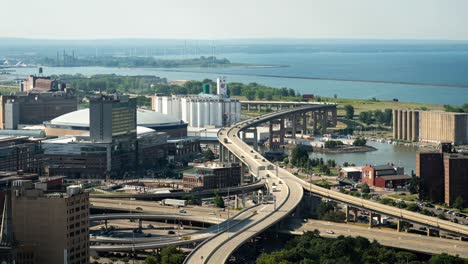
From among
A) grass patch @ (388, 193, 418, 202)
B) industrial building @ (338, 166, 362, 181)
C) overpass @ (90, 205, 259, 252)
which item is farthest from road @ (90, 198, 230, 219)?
industrial building @ (338, 166, 362, 181)

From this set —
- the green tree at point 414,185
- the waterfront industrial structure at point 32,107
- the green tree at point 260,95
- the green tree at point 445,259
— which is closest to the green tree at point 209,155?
the waterfront industrial structure at point 32,107

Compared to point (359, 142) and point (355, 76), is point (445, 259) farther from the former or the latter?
point (355, 76)

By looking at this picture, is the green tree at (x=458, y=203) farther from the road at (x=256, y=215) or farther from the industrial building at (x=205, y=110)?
the industrial building at (x=205, y=110)

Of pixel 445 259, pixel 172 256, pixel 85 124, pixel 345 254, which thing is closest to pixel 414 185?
pixel 345 254

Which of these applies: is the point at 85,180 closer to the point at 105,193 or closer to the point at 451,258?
the point at 105,193

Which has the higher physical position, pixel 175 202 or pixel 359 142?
pixel 359 142

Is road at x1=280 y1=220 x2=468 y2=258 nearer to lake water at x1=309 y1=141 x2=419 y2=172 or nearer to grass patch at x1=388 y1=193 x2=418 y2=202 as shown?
grass patch at x1=388 y1=193 x2=418 y2=202
